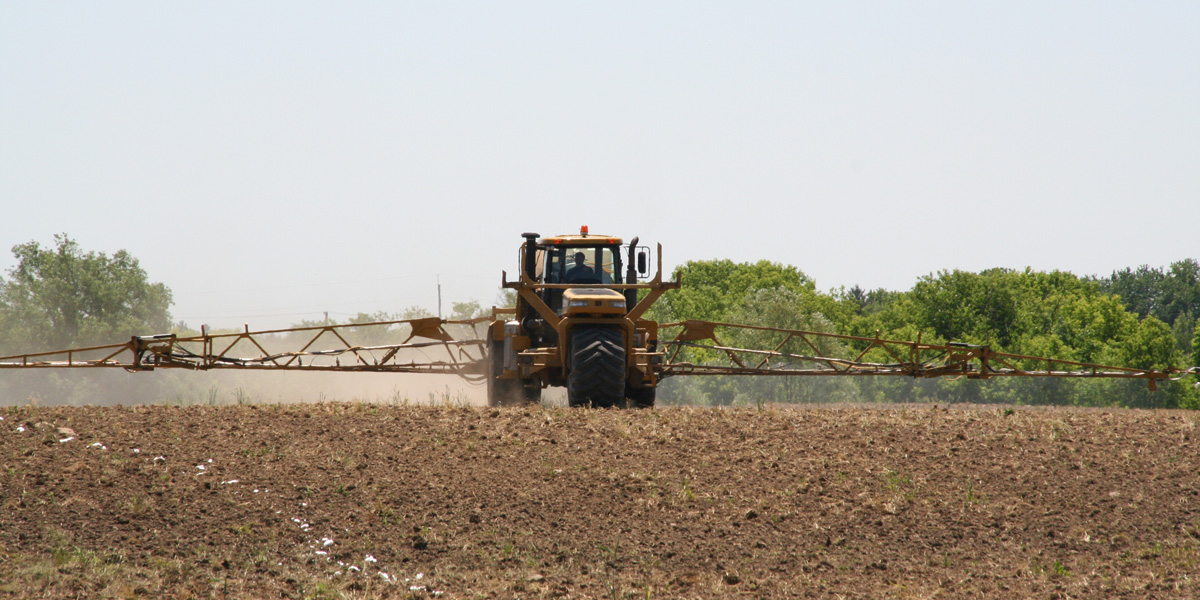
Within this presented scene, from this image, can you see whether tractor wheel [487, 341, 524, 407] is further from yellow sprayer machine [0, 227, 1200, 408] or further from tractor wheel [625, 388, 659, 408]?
tractor wheel [625, 388, 659, 408]

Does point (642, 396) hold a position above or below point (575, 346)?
below

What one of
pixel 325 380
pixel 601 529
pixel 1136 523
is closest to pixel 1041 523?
pixel 1136 523

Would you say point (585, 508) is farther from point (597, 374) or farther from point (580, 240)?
point (580, 240)

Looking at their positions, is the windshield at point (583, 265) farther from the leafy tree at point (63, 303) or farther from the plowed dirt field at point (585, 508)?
the leafy tree at point (63, 303)

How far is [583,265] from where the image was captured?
641 inches

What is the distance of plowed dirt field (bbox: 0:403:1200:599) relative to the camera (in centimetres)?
810

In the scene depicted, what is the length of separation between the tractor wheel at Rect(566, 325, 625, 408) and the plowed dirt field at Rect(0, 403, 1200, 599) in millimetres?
1604

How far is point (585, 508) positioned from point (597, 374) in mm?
4538

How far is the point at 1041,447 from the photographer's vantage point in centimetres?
1120

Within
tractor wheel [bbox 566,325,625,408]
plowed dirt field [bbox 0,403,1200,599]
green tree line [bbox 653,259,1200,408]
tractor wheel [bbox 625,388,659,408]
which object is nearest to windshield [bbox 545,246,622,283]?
tractor wheel [bbox 625,388,659,408]

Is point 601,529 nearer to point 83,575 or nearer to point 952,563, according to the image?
point 952,563

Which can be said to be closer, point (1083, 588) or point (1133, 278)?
point (1083, 588)

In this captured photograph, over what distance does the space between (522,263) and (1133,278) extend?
286 feet

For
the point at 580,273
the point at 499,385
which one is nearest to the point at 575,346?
the point at 580,273
